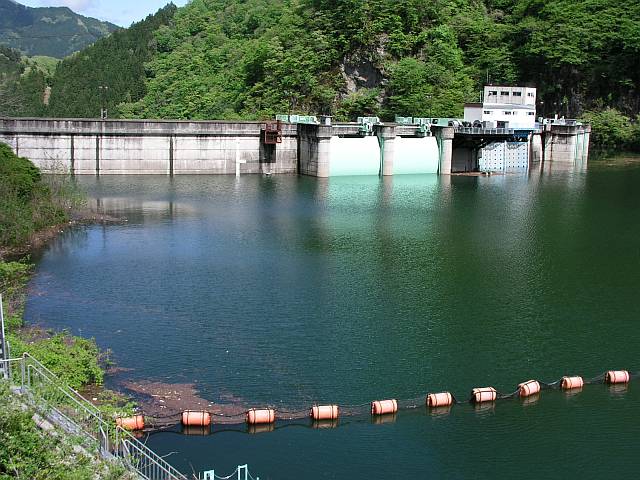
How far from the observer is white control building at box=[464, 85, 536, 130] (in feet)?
238

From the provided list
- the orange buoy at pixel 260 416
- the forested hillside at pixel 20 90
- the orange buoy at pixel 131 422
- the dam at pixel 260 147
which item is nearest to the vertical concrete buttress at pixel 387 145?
the dam at pixel 260 147

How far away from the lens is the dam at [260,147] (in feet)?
197

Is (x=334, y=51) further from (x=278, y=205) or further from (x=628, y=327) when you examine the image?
(x=628, y=327)

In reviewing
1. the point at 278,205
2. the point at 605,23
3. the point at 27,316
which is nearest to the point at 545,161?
the point at 605,23

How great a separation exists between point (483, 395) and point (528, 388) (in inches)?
54.3

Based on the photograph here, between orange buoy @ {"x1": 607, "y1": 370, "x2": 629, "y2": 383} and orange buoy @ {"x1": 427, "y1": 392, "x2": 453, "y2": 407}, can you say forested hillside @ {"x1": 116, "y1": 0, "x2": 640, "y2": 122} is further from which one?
orange buoy @ {"x1": 427, "y1": 392, "x2": 453, "y2": 407}

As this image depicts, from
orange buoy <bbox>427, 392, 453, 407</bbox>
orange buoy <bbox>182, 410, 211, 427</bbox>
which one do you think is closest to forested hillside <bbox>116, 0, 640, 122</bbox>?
orange buoy <bbox>427, 392, 453, 407</bbox>

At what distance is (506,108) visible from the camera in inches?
2862

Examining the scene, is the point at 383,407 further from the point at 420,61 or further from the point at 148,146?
the point at 420,61

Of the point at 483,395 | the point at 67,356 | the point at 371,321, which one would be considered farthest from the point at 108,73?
the point at 483,395

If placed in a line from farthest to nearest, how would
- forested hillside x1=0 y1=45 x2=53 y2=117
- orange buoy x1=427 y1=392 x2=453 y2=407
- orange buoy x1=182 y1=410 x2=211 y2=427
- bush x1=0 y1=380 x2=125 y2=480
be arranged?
forested hillside x1=0 y1=45 x2=53 y2=117 → orange buoy x1=427 y1=392 x2=453 y2=407 → orange buoy x1=182 y1=410 x2=211 y2=427 → bush x1=0 y1=380 x2=125 y2=480

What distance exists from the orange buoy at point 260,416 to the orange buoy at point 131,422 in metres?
2.53

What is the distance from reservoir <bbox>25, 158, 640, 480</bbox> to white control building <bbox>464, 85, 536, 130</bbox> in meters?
24.3

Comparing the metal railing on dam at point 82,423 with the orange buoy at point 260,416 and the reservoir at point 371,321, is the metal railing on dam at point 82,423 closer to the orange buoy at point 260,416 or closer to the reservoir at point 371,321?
the reservoir at point 371,321
